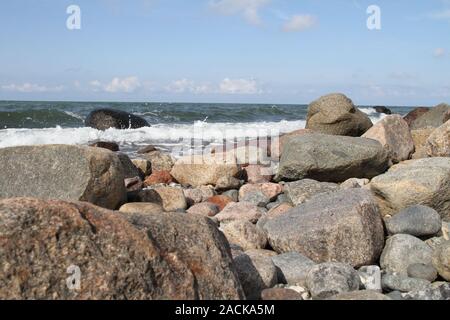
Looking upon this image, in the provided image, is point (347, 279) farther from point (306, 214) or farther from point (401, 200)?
point (401, 200)

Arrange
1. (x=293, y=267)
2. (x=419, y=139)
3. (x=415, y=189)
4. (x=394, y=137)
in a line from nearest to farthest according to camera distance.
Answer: (x=293, y=267) → (x=415, y=189) → (x=394, y=137) → (x=419, y=139)

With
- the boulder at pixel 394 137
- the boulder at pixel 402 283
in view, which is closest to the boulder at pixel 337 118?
the boulder at pixel 394 137

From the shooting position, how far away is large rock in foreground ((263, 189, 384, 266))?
181 inches

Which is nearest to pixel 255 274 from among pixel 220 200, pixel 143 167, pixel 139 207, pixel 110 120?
pixel 139 207

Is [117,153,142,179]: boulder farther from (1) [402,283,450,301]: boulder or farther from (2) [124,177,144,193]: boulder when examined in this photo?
(1) [402,283,450,301]: boulder

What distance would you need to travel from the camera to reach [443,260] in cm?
418

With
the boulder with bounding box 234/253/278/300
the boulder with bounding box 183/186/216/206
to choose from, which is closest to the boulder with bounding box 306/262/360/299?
the boulder with bounding box 234/253/278/300

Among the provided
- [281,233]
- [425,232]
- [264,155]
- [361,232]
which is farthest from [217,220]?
[264,155]

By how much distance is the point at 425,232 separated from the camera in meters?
5.08

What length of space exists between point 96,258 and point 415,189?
13.8ft

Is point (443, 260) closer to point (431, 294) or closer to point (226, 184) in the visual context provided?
point (431, 294)

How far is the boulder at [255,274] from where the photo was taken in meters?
3.50

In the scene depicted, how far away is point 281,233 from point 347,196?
0.79m

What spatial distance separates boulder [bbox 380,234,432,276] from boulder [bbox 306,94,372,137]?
7054 millimetres
